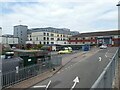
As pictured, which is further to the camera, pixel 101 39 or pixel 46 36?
pixel 46 36

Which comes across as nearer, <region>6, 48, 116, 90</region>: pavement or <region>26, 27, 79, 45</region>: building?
<region>6, 48, 116, 90</region>: pavement

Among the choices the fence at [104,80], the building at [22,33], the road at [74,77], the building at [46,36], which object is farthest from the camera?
the building at [22,33]

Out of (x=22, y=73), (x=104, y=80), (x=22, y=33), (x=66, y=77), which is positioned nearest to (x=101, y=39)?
(x=22, y=33)

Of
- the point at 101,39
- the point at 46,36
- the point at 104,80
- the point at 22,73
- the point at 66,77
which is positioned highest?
the point at 46,36

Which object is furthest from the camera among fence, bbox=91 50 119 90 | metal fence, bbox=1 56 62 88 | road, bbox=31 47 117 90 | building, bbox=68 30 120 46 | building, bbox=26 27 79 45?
building, bbox=26 27 79 45

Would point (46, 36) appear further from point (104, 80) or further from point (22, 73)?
point (104, 80)

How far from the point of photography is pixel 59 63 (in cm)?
2748

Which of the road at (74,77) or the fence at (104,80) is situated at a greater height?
the fence at (104,80)

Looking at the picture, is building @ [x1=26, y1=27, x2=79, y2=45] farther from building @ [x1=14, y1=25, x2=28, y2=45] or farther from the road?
the road

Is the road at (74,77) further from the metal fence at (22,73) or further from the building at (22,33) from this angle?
the building at (22,33)

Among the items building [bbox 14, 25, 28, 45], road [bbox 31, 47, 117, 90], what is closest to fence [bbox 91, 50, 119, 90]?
road [bbox 31, 47, 117, 90]

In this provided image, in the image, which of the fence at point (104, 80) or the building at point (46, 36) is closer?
the fence at point (104, 80)

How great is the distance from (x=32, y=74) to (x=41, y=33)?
86.8m

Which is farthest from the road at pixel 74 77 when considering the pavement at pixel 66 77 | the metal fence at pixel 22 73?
the metal fence at pixel 22 73
